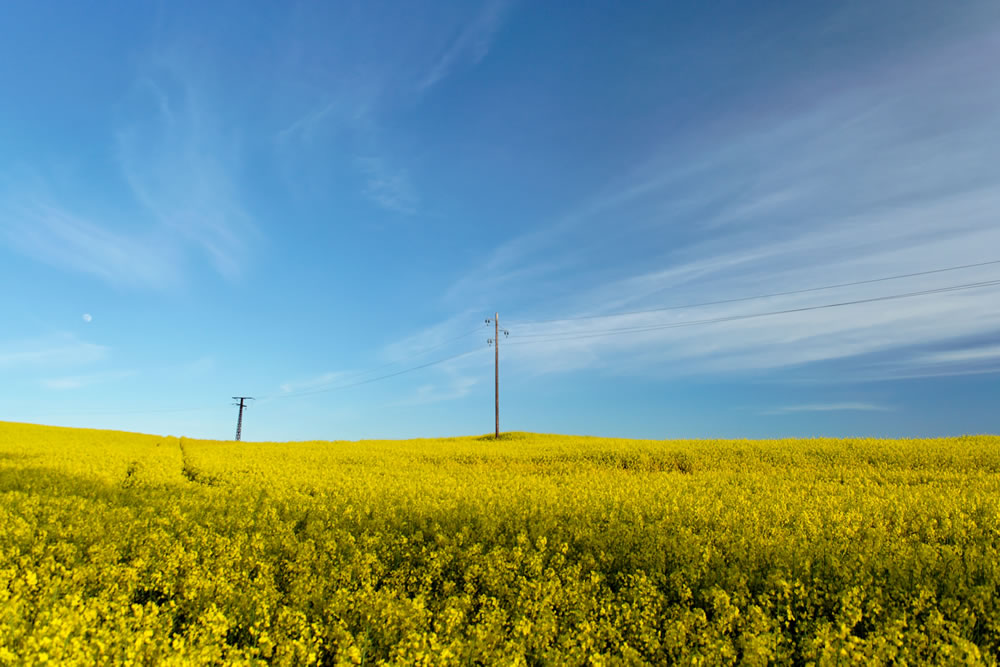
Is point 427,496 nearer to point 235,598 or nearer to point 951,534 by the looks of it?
point 235,598

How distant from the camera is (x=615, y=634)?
7.13 m

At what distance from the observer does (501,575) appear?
907 cm

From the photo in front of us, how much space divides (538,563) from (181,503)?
34.1 ft

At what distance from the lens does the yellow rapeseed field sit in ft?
22.4

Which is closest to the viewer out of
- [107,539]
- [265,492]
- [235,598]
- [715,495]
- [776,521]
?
[235,598]

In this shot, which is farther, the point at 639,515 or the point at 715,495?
the point at 715,495

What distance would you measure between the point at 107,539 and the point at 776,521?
13.6 meters

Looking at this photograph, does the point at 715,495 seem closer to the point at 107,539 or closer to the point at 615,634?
the point at 615,634

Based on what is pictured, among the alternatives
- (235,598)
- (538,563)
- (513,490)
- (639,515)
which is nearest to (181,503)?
(235,598)

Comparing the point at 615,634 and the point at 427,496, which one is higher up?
the point at 427,496

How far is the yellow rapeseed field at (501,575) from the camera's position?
6812mm

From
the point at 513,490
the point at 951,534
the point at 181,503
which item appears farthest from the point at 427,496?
the point at 951,534

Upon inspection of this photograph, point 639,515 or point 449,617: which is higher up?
point 639,515

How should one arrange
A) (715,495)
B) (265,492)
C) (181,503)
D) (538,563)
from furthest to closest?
(265,492)
(715,495)
(181,503)
(538,563)
